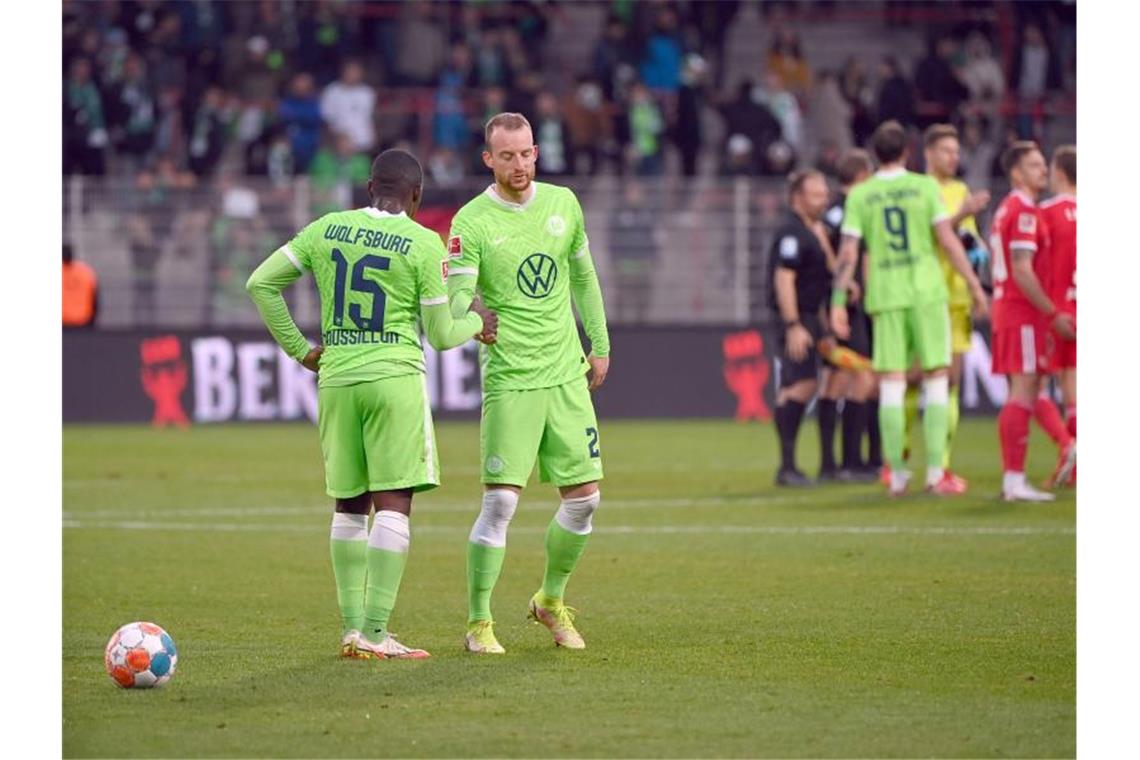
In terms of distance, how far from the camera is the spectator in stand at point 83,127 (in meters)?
24.1

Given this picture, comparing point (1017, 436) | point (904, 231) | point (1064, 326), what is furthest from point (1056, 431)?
point (904, 231)

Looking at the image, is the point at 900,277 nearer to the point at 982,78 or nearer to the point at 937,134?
the point at 937,134

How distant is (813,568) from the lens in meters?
10.5

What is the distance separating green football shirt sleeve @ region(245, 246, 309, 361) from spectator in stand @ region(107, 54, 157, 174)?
17644 mm

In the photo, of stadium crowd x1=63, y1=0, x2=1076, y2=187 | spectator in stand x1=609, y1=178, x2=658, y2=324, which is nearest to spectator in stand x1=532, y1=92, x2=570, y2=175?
stadium crowd x1=63, y1=0, x2=1076, y2=187

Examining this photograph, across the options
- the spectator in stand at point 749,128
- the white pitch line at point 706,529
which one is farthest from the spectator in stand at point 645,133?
the white pitch line at point 706,529

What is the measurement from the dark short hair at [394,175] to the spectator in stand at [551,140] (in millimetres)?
16172

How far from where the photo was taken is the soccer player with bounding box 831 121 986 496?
13469 mm

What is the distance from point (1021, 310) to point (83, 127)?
14.3 meters

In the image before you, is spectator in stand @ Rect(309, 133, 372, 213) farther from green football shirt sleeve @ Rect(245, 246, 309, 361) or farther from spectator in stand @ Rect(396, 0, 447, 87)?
green football shirt sleeve @ Rect(245, 246, 309, 361)

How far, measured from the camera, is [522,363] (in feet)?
26.1

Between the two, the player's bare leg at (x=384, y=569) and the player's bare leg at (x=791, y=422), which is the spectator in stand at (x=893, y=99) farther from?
the player's bare leg at (x=384, y=569)
